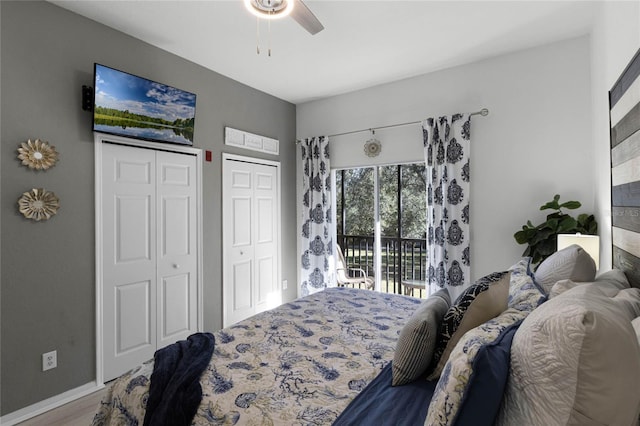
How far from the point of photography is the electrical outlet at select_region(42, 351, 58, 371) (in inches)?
90.8


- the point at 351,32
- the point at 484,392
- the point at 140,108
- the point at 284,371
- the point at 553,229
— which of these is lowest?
the point at 284,371

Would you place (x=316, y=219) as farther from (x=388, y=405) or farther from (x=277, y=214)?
(x=388, y=405)

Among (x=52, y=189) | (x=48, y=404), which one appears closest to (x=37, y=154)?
(x=52, y=189)

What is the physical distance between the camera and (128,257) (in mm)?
2789

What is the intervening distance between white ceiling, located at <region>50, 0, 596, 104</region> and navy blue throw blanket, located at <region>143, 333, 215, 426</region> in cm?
239

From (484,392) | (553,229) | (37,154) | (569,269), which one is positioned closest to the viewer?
(484,392)

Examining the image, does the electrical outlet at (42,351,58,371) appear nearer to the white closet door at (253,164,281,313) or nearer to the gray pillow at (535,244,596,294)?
the white closet door at (253,164,281,313)

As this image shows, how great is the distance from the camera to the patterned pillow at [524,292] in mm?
1350

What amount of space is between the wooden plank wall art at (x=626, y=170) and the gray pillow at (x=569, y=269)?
0.45ft

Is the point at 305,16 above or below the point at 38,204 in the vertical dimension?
above

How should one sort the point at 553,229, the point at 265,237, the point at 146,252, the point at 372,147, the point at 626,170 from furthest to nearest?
the point at 265,237 < the point at 372,147 < the point at 146,252 < the point at 553,229 < the point at 626,170

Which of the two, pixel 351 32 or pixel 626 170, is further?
pixel 351 32

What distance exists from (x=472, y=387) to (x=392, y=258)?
3261 mm

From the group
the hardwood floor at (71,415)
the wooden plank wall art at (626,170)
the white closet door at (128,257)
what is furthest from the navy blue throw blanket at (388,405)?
the white closet door at (128,257)
